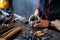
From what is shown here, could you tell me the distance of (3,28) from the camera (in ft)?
3.75

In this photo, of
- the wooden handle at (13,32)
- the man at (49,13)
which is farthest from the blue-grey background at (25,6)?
the wooden handle at (13,32)

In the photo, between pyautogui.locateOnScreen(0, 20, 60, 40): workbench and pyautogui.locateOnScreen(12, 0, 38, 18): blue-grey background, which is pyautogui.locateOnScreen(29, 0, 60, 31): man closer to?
pyautogui.locateOnScreen(0, 20, 60, 40): workbench

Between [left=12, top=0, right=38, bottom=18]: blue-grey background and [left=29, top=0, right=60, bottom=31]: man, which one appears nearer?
[left=29, top=0, right=60, bottom=31]: man

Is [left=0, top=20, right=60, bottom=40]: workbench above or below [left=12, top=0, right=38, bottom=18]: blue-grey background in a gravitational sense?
below

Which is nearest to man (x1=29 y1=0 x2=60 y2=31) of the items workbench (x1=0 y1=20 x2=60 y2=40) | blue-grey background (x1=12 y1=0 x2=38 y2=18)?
workbench (x1=0 y1=20 x2=60 y2=40)

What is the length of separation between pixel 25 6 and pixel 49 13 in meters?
1.36

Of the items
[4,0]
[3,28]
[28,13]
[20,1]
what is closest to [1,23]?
[3,28]

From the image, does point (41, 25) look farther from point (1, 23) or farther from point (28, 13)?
point (28, 13)

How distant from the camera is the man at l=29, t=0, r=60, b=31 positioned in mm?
1250

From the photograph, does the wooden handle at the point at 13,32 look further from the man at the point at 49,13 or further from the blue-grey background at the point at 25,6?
the blue-grey background at the point at 25,6

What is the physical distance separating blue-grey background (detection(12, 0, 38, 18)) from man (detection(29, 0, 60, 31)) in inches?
35.1

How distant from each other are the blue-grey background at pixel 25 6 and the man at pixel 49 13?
0.89 meters

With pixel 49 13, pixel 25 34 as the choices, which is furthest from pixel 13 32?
pixel 49 13

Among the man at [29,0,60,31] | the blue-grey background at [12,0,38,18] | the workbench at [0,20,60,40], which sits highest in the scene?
the blue-grey background at [12,0,38,18]
